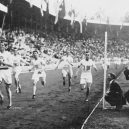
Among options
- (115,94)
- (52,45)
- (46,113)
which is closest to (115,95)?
(115,94)

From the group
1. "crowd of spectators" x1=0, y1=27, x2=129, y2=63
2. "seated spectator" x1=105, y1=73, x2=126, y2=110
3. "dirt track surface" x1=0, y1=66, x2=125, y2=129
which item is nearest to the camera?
"dirt track surface" x1=0, y1=66, x2=125, y2=129

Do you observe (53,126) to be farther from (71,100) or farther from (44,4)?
(44,4)

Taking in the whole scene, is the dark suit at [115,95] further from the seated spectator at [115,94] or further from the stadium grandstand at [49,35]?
the stadium grandstand at [49,35]

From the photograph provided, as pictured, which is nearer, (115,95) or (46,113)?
(46,113)

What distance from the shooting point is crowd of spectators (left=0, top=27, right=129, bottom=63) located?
33.2m

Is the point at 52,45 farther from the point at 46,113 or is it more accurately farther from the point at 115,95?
the point at 46,113

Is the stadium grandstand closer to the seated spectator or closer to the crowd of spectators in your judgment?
the crowd of spectators

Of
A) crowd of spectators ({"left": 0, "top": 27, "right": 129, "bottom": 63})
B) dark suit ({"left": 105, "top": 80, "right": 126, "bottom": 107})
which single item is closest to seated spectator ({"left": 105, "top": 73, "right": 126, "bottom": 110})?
dark suit ({"left": 105, "top": 80, "right": 126, "bottom": 107})

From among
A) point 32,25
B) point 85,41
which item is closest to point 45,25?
point 32,25

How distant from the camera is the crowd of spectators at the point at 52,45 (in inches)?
1309

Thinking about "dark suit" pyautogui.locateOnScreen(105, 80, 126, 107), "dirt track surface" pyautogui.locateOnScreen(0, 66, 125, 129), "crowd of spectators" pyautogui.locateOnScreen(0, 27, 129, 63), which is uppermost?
"crowd of spectators" pyautogui.locateOnScreen(0, 27, 129, 63)

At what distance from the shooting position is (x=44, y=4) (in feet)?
130

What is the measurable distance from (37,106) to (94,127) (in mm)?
3152

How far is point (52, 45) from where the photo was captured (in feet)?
142
